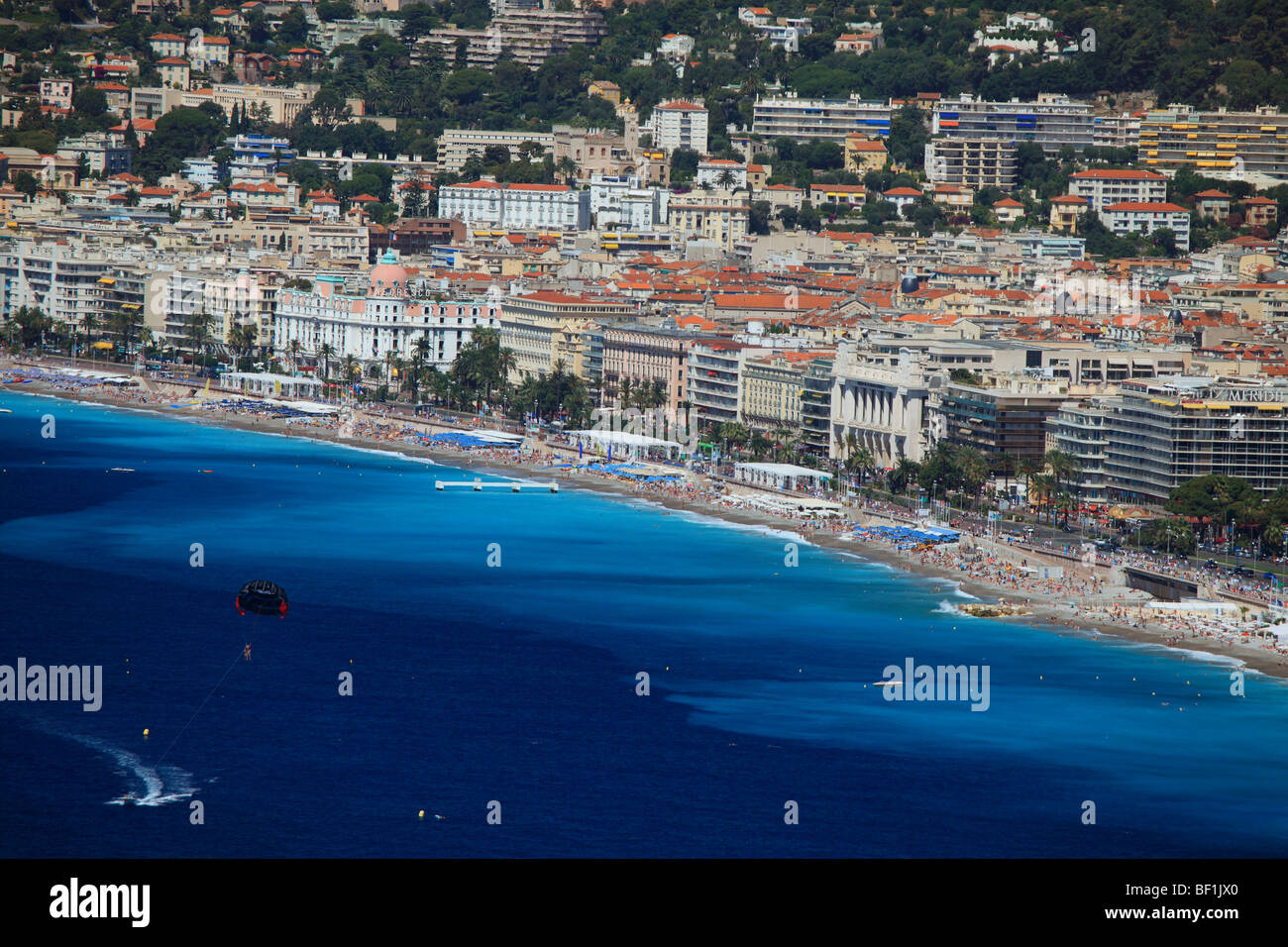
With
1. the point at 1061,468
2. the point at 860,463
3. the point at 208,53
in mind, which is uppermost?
the point at 208,53

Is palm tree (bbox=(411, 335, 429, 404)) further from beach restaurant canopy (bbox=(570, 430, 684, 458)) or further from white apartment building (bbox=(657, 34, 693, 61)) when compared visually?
white apartment building (bbox=(657, 34, 693, 61))

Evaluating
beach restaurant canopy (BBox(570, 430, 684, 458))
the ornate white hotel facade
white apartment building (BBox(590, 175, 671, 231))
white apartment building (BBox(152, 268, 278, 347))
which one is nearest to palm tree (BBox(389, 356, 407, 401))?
white apartment building (BBox(152, 268, 278, 347))

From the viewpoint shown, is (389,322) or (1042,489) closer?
(1042,489)

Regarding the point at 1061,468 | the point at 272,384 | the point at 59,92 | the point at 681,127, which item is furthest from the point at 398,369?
the point at 59,92

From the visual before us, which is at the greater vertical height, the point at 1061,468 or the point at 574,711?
the point at 1061,468

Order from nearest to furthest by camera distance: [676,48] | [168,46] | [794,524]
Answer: [794,524]
[676,48]
[168,46]

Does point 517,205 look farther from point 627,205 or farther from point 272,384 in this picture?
point 272,384
